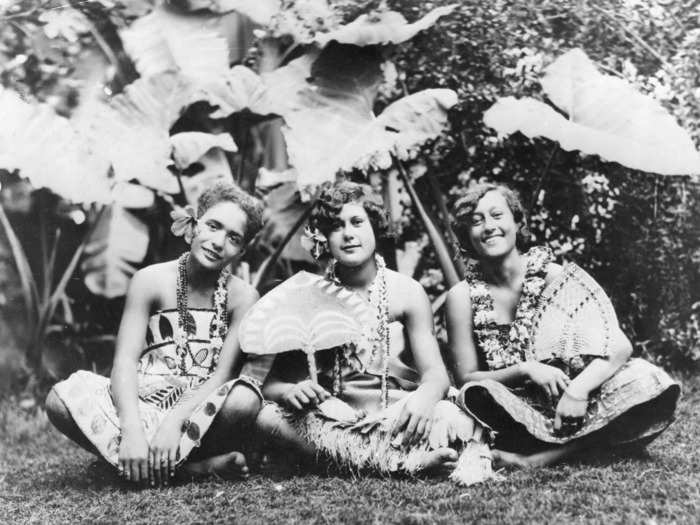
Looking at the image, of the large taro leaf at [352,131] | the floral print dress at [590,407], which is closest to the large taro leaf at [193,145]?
the large taro leaf at [352,131]

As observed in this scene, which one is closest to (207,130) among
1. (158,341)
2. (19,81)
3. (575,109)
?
(19,81)

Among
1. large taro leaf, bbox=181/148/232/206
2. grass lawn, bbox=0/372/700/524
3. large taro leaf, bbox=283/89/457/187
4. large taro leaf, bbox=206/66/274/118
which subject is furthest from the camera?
large taro leaf, bbox=181/148/232/206

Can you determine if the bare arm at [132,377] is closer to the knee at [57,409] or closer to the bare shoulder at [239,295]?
the knee at [57,409]

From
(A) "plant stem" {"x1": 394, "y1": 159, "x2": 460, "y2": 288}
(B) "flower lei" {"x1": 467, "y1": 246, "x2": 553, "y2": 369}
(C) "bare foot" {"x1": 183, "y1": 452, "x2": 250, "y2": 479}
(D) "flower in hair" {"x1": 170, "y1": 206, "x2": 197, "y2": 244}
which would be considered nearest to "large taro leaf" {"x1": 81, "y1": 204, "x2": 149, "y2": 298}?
(D) "flower in hair" {"x1": 170, "y1": 206, "x2": 197, "y2": 244}

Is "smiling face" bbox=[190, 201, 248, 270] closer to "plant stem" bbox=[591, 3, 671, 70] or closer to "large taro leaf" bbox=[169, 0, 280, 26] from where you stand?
"large taro leaf" bbox=[169, 0, 280, 26]

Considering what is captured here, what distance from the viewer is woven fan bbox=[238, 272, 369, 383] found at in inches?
91.9

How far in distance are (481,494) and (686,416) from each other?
1.30 meters

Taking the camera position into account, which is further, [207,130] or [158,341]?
[207,130]

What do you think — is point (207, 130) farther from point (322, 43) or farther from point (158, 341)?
point (158, 341)

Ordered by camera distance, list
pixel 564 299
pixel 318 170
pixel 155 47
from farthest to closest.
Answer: pixel 155 47, pixel 318 170, pixel 564 299

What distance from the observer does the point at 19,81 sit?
12.5 ft

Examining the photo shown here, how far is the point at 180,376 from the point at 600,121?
1964 millimetres

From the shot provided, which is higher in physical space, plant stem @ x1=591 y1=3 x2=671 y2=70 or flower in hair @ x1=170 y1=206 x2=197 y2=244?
plant stem @ x1=591 y1=3 x2=671 y2=70

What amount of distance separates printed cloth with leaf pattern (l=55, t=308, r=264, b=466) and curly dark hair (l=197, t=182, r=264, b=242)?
13.1 inches
